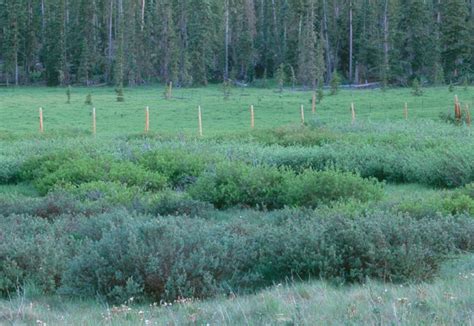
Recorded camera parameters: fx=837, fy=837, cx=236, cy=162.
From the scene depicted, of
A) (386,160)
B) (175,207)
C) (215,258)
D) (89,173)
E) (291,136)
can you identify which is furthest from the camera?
(291,136)

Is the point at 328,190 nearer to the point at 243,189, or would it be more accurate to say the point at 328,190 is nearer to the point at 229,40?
the point at 243,189

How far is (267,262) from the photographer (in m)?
10.1

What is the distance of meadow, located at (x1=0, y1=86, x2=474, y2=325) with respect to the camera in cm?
760

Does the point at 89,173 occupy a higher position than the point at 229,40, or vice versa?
the point at 229,40

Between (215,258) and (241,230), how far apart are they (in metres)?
3.09

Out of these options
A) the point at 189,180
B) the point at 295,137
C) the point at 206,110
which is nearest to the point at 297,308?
the point at 189,180

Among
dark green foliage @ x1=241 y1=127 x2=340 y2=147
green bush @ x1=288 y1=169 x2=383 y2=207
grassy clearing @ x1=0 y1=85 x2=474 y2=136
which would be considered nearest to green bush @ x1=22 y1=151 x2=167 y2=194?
green bush @ x1=288 y1=169 x2=383 y2=207

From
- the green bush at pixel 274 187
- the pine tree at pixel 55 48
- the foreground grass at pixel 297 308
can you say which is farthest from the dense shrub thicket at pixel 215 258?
the pine tree at pixel 55 48

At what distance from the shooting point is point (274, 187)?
18219 mm

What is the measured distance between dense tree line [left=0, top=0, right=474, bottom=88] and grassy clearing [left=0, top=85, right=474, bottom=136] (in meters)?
14.8

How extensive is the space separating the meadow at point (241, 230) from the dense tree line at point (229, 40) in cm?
4139

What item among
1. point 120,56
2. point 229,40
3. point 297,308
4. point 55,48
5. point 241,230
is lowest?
point 241,230

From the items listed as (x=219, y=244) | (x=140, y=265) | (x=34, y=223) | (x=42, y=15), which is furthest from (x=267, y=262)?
(x=42, y=15)

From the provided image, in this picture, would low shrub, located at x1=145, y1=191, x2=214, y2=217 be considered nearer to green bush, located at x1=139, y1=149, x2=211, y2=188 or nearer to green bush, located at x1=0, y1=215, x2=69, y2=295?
green bush, located at x1=0, y1=215, x2=69, y2=295
